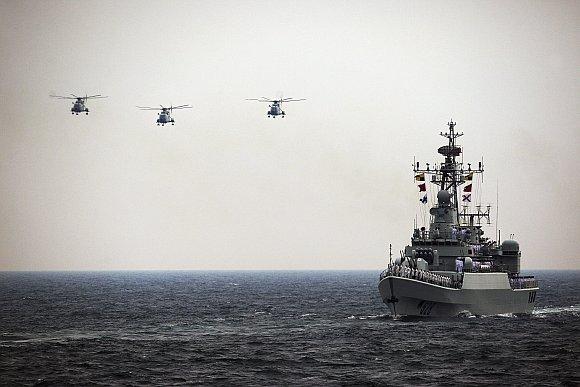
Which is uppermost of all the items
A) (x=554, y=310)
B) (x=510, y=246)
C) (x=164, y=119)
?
(x=164, y=119)

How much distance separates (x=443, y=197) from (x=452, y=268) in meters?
8.37

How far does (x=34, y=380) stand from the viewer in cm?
4409

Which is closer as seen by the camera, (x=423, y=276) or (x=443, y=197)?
(x=423, y=276)

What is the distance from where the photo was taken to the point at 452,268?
7769cm

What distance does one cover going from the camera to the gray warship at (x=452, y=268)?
71125mm

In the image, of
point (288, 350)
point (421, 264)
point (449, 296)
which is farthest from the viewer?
point (421, 264)

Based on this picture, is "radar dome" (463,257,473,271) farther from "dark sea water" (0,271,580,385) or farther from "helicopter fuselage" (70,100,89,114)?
"helicopter fuselage" (70,100,89,114)

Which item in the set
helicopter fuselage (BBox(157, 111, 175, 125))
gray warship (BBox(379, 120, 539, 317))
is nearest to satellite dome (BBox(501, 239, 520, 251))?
gray warship (BBox(379, 120, 539, 317))

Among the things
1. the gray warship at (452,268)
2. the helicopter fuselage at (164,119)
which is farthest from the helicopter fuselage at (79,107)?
the gray warship at (452,268)

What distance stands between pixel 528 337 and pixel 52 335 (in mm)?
38795

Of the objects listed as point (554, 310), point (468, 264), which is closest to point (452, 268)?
point (468, 264)

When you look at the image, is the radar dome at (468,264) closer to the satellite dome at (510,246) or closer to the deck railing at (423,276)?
the deck railing at (423,276)

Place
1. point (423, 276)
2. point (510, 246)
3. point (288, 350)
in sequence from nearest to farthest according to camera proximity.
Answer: point (288, 350) → point (423, 276) → point (510, 246)

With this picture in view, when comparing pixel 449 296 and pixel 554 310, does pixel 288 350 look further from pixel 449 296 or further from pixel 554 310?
pixel 554 310
